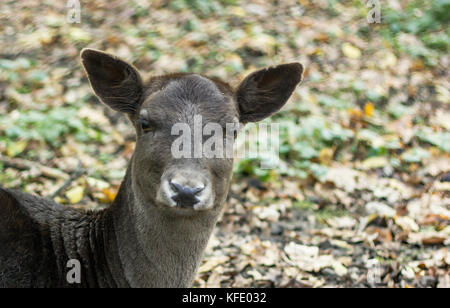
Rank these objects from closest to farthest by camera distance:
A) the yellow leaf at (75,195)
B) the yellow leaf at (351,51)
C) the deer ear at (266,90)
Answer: the deer ear at (266,90), the yellow leaf at (75,195), the yellow leaf at (351,51)

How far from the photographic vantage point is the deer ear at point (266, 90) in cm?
474

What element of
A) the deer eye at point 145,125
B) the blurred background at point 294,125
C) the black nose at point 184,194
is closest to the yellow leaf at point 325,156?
the blurred background at point 294,125

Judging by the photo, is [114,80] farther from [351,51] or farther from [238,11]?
[238,11]

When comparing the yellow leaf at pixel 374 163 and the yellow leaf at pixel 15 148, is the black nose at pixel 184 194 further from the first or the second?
the yellow leaf at pixel 374 163

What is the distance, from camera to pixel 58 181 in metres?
7.13

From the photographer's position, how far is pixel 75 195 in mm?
6715

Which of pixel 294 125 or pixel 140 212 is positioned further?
→ pixel 294 125

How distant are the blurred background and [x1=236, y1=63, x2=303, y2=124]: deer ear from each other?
1923 mm

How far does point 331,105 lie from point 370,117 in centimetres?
67

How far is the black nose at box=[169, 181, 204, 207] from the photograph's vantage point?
12.3ft

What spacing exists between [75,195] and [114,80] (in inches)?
97.6

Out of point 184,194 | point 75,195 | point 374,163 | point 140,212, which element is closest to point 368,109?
point 374,163

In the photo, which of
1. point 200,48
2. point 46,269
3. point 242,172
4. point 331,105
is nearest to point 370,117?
point 331,105

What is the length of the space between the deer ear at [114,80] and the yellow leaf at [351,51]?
24.0 ft
